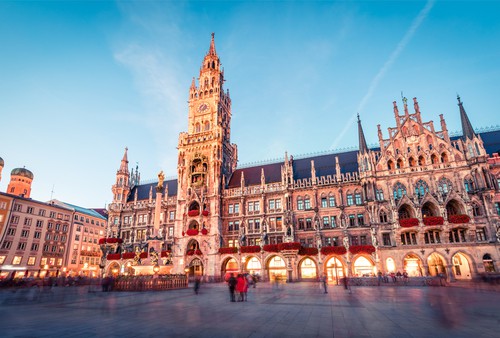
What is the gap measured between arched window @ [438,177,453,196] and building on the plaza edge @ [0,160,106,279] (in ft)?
237

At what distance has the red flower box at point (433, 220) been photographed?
39.8 meters

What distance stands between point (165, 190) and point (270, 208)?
25664mm

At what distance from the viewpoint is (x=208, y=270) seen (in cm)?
4978

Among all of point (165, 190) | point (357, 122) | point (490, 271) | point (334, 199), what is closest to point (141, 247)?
point (165, 190)

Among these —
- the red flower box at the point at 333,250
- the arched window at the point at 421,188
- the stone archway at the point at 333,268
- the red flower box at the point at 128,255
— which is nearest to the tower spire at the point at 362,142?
the arched window at the point at 421,188

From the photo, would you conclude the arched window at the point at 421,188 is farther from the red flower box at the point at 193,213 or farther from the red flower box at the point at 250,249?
the red flower box at the point at 193,213

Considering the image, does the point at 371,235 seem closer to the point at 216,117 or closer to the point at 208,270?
the point at 208,270

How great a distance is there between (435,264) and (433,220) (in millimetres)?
7008

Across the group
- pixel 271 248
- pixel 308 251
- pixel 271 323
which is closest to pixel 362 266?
pixel 308 251

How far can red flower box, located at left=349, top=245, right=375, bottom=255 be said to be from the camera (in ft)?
139

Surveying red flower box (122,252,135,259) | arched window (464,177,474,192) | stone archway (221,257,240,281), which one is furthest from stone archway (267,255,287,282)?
arched window (464,177,474,192)

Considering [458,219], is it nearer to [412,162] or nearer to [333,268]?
[412,162]

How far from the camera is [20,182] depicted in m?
89.4

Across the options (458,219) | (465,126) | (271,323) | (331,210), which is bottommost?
(271,323)
